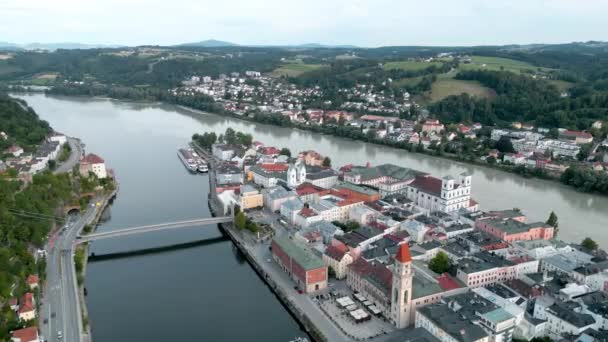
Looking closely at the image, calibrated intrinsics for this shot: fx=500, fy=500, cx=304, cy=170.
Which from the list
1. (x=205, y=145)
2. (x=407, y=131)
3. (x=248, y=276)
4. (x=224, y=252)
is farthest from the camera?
(x=407, y=131)

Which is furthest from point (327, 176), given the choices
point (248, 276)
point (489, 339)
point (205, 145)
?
point (489, 339)

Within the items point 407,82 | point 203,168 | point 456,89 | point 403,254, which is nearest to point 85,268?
point 403,254

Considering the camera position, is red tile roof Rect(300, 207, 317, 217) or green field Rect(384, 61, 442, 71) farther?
green field Rect(384, 61, 442, 71)

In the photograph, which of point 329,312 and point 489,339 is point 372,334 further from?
point 489,339

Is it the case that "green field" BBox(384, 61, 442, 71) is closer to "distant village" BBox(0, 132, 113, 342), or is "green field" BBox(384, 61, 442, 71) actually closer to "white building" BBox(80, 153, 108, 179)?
"distant village" BBox(0, 132, 113, 342)

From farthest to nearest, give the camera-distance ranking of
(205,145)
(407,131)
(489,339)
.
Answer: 1. (407,131)
2. (205,145)
3. (489,339)

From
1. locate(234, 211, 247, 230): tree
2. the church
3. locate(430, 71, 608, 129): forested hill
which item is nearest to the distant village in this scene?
locate(234, 211, 247, 230): tree
